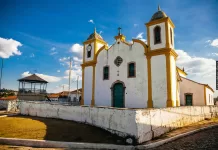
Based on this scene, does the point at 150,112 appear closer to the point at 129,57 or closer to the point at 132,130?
the point at 132,130

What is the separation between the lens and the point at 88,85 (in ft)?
65.0

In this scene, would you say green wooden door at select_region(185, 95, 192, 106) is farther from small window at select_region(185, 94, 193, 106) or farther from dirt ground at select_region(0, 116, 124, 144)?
dirt ground at select_region(0, 116, 124, 144)

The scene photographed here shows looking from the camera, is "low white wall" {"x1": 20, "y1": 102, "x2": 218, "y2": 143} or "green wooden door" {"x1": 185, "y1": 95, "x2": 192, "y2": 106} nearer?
"low white wall" {"x1": 20, "y1": 102, "x2": 218, "y2": 143}

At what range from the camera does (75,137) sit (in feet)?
28.1

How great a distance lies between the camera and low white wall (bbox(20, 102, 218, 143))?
8.12 meters

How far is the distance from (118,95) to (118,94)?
0.10 metres

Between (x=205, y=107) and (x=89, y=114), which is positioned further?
(x=205, y=107)

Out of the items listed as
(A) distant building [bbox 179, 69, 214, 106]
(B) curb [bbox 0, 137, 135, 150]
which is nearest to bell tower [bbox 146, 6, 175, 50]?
(A) distant building [bbox 179, 69, 214, 106]

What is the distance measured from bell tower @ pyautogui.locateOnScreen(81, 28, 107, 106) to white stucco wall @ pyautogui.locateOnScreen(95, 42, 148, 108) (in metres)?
0.74

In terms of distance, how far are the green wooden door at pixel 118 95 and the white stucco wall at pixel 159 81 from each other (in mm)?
3341

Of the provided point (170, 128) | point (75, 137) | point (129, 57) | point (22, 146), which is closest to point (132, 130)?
point (75, 137)

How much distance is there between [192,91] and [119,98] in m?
8.45

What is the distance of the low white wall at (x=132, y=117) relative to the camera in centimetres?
812

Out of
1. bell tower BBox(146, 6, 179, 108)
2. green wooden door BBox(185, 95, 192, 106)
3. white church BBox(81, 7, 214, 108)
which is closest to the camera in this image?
bell tower BBox(146, 6, 179, 108)
